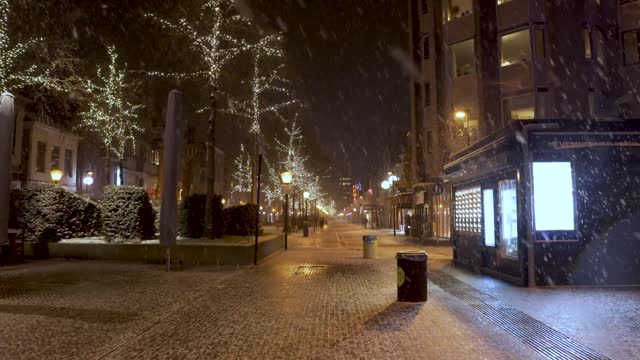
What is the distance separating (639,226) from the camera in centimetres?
1250

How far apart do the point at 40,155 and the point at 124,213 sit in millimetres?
24322

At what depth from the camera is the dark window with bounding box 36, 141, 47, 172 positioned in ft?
128

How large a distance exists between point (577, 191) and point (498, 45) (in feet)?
61.5

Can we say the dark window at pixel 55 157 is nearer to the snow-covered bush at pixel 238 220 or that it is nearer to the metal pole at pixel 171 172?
the snow-covered bush at pixel 238 220

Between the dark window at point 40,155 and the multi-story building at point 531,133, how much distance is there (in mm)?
27528

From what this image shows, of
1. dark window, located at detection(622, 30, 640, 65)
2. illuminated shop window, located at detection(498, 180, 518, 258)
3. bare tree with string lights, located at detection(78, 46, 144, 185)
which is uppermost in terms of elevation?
dark window, located at detection(622, 30, 640, 65)

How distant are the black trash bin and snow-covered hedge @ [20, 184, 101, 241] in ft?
45.2

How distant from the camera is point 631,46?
92.9 feet

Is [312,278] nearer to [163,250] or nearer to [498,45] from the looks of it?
[163,250]

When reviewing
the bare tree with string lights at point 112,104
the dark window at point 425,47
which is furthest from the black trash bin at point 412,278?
the dark window at point 425,47

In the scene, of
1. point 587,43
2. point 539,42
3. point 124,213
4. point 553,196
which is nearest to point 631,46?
point 587,43

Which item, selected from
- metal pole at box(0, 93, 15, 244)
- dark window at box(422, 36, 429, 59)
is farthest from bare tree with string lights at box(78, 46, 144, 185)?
dark window at box(422, 36, 429, 59)

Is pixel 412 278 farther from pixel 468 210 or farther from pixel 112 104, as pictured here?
pixel 112 104

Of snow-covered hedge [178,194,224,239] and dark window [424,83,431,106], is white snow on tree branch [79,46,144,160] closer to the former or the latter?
snow-covered hedge [178,194,224,239]
